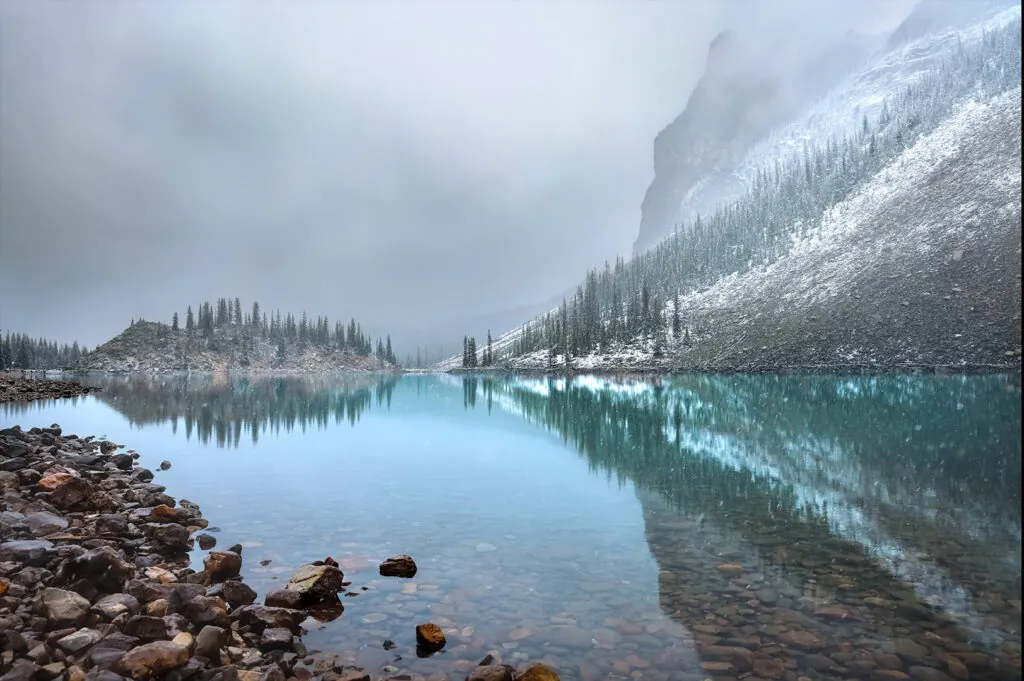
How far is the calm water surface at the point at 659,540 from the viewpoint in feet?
33.2

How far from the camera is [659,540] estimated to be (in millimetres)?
16938

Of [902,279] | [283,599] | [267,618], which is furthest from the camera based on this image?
[902,279]

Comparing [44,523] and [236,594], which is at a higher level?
[44,523]

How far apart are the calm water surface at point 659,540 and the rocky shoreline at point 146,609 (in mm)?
715

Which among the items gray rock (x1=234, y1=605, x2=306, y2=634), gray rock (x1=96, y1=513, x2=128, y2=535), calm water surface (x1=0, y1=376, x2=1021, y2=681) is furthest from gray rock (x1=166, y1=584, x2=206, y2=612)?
gray rock (x1=96, y1=513, x2=128, y2=535)

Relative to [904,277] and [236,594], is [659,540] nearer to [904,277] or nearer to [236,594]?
[236,594]

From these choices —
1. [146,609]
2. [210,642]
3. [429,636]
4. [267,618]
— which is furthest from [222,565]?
[429,636]

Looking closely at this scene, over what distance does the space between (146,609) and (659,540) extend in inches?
542

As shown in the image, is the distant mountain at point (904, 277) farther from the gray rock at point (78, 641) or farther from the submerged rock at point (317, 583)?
the gray rock at point (78, 641)

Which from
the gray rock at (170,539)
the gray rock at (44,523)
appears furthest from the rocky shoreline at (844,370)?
the gray rock at (44,523)

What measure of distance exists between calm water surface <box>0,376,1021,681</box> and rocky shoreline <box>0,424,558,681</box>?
28.2 inches

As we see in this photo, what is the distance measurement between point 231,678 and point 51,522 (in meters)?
11.4

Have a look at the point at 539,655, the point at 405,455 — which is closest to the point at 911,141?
the point at 405,455

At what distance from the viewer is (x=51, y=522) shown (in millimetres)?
15203
